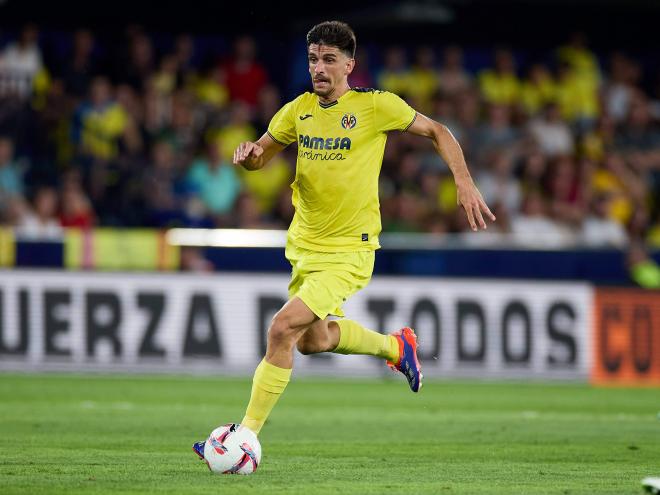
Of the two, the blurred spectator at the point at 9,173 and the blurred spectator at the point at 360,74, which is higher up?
the blurred spectator at the point at 360,74

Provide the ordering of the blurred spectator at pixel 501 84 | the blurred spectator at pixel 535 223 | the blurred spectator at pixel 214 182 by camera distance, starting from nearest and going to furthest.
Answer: the blurred spectator at pixel 535 223 → the blurred spectator at pixel 214 182 → the blurred spectator at pixel 501 84

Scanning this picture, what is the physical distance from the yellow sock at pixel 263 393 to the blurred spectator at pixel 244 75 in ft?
36.2

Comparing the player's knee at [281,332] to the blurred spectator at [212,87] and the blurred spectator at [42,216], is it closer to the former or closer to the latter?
the blurred spectator at [42,216]

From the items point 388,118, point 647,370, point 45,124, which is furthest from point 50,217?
point 388,118

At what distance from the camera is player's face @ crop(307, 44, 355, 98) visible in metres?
7.44

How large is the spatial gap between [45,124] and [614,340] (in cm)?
768

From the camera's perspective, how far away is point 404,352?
8.62 meters

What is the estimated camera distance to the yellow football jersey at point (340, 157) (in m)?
7.56

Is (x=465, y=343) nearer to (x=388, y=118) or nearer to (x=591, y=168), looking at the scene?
(x=591, y=168)

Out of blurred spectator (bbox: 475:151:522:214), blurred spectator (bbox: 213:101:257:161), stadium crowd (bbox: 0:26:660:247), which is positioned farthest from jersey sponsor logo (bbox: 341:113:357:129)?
blurred spectator (bbox: 213:101:257:161)

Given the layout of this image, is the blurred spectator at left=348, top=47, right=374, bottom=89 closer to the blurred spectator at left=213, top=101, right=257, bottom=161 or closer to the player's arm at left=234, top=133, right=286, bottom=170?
the blurred spectator at left=213, top=101, right=257, bottom=161

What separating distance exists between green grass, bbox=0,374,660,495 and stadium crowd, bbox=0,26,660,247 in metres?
2.63

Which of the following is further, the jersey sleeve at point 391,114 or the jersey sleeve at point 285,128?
the jersey sleeve at point 285,128

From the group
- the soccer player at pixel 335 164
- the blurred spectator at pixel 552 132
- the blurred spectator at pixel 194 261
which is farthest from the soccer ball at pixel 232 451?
the blurred spectator at pixel 552 132
